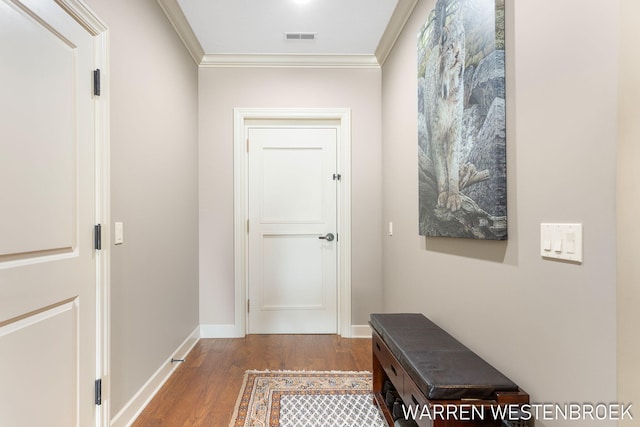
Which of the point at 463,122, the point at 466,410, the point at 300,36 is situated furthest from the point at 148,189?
the point at 466,410

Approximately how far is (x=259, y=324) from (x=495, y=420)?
92.4 inches

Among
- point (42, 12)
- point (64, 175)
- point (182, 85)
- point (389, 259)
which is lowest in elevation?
Result: point (389, 259)

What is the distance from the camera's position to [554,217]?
97cm

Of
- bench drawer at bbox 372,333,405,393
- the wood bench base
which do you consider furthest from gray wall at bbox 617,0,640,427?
bench drawer at bbox 372,333,405,393

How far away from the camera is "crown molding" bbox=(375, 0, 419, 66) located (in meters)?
2.21

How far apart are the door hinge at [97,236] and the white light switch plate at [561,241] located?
1814 millimetres

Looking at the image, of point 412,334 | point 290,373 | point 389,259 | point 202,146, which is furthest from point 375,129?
point 290,373

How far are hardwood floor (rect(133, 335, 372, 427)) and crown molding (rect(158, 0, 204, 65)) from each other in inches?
101

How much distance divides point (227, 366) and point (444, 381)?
1.84 metres

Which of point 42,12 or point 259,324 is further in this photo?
point 259,324

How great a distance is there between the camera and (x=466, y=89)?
1373 mm

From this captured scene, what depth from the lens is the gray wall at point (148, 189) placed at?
166 cm

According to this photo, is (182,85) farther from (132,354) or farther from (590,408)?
(590,408)

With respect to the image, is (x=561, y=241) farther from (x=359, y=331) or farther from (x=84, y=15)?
(x=359, y=331)
